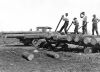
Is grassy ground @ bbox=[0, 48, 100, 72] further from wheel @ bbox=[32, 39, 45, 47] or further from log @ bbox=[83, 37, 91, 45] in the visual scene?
wheel @ bbox=[32, 39, 45, 47]

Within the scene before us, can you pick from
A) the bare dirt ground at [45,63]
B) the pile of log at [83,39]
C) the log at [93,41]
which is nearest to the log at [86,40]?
the pile of log at [83,39]


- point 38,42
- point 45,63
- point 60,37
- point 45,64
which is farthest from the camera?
point 38,42

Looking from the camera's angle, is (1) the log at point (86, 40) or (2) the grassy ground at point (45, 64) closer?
(2) the grassy ground at point (45, 64)

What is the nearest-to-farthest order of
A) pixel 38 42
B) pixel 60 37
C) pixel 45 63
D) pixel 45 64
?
pixel 45 64 → pixel 45 63 → pixel 60 37 → pixel 38 42

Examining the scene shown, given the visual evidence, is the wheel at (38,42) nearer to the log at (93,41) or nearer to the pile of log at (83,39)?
the pile of log at (83,39)

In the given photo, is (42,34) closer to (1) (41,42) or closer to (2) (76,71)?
(1) (41,42)

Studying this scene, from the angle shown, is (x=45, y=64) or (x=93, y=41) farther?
(x=93, y=41)

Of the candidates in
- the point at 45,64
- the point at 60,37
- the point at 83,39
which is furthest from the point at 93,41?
the point at 45,64

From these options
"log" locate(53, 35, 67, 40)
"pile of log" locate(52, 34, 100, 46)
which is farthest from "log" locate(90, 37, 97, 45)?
"log" locate(53, 35, 67, 40)

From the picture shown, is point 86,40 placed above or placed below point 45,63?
above

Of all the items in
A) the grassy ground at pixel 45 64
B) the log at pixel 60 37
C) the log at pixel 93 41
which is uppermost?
the log at pixel 60 37

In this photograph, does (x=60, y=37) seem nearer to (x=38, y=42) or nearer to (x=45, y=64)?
(x=38, y=42)

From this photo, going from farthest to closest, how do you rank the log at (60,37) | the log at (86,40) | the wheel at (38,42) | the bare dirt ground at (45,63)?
the wheel at (38,42)
the log at (60,37)
the log at (86,40)
the bare dirt ground at (45,63)

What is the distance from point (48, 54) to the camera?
15.4m
